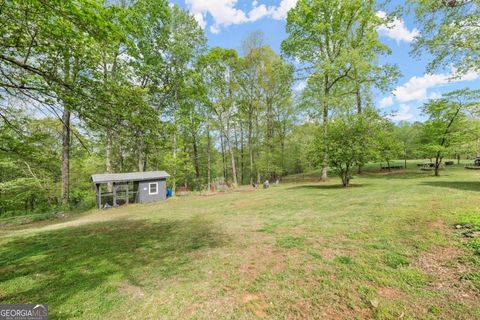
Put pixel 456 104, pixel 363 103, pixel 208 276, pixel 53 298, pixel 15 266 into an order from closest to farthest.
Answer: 1. pixel 53 298
2. pixel 208 276
3. pixel 15 266
4. pixel 456 104
5. pixel 363 103

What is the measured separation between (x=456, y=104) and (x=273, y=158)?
15.7m

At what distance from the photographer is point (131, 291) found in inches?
138

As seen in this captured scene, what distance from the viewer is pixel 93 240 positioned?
670cm

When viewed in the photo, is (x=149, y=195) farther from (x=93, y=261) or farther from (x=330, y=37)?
(x=330, y=37)

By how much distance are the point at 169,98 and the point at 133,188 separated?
892 cm

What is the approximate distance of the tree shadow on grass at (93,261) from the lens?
3.53m

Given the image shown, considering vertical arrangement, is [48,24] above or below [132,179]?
above

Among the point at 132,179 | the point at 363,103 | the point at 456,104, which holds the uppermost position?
the point at 363,103

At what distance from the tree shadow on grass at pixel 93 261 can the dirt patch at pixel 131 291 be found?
0.36 ft

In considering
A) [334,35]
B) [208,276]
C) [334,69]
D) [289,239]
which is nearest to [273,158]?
[334,69]

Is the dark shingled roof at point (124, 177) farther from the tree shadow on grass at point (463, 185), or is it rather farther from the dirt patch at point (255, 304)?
the tree shadow on grass at point (463, 185)

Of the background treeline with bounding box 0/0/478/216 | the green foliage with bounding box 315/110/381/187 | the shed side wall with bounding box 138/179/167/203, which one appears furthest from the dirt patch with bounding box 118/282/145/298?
the shed side wall with bounding box 138/179/167/203

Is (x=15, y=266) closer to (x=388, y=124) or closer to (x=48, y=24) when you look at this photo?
(x=48, y=24)

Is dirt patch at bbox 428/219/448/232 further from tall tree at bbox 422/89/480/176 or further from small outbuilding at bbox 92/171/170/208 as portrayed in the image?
small outbuilding at bbox 92/171/170/208
